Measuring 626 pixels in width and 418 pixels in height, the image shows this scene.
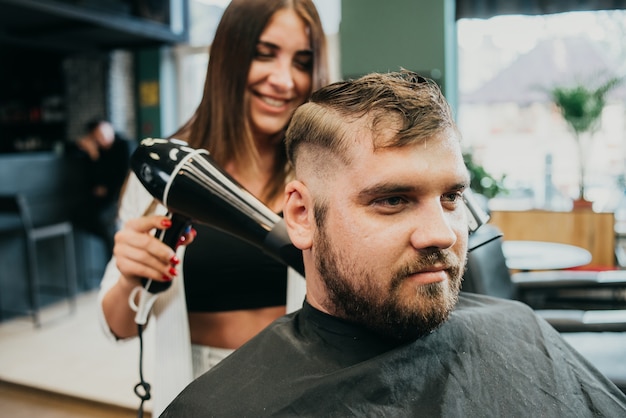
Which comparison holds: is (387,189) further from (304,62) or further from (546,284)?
(546,284)

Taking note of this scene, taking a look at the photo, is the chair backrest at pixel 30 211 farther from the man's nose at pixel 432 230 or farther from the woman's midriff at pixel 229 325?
the man's nose at pixel 432 230

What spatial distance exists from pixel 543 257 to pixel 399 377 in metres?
2.62

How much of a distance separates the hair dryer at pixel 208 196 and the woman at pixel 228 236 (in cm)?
16

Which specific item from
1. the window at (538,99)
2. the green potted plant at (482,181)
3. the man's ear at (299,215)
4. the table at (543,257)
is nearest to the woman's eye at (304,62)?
the man's ear at (299,215)

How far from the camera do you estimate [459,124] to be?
5.35 metres

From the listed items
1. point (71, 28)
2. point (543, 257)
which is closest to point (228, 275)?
point (543, 257)

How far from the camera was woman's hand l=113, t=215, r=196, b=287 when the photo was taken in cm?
121

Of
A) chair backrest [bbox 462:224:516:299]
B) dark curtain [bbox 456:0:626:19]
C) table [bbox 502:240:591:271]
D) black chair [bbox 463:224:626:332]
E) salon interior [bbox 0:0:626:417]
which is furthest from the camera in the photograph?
dark curtain [bbox 456:0:626:19]

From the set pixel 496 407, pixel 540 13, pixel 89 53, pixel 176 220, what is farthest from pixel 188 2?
pixel 496 407

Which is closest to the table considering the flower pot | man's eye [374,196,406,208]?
the flower pot

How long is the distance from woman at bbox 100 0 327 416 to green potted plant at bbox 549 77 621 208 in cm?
357

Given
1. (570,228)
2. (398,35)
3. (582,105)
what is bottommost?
(570,228)

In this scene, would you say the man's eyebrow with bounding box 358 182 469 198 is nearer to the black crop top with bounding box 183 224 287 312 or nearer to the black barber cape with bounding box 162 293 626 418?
the black barber cape with bounding box 162 293 626 418

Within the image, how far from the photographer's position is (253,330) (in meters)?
1.39
